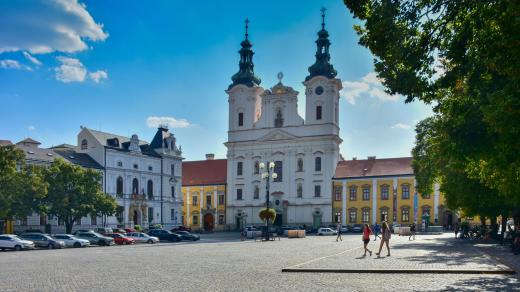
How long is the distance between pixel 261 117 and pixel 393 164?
70.4ft

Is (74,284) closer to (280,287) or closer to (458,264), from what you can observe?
(280,287)

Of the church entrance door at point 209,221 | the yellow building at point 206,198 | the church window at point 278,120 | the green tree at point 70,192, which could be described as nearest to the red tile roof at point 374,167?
the church window at point 278,120

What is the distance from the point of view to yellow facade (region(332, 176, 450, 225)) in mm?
80562

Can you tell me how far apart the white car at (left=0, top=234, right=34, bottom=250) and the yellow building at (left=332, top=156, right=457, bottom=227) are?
52703 mm

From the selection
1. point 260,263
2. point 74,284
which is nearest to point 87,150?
point 260,263

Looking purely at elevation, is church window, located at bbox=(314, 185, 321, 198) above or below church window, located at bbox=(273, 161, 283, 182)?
below

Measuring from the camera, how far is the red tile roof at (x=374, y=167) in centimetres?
8375

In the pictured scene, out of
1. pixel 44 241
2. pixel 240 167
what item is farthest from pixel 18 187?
pixel 240 167

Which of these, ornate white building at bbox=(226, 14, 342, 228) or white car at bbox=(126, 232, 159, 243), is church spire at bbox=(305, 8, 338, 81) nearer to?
ornate white building at bbox=(226, 14, 342, 228)

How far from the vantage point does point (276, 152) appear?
3479 inches

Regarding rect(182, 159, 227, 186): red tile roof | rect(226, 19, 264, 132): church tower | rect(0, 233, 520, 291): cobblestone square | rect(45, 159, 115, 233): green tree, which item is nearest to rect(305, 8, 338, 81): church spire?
rect(226, 19, 264, 132): church tower

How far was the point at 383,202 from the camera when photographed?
3258 inches

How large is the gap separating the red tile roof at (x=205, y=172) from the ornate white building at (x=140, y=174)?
12007 mm

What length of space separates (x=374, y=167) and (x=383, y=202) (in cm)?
591
